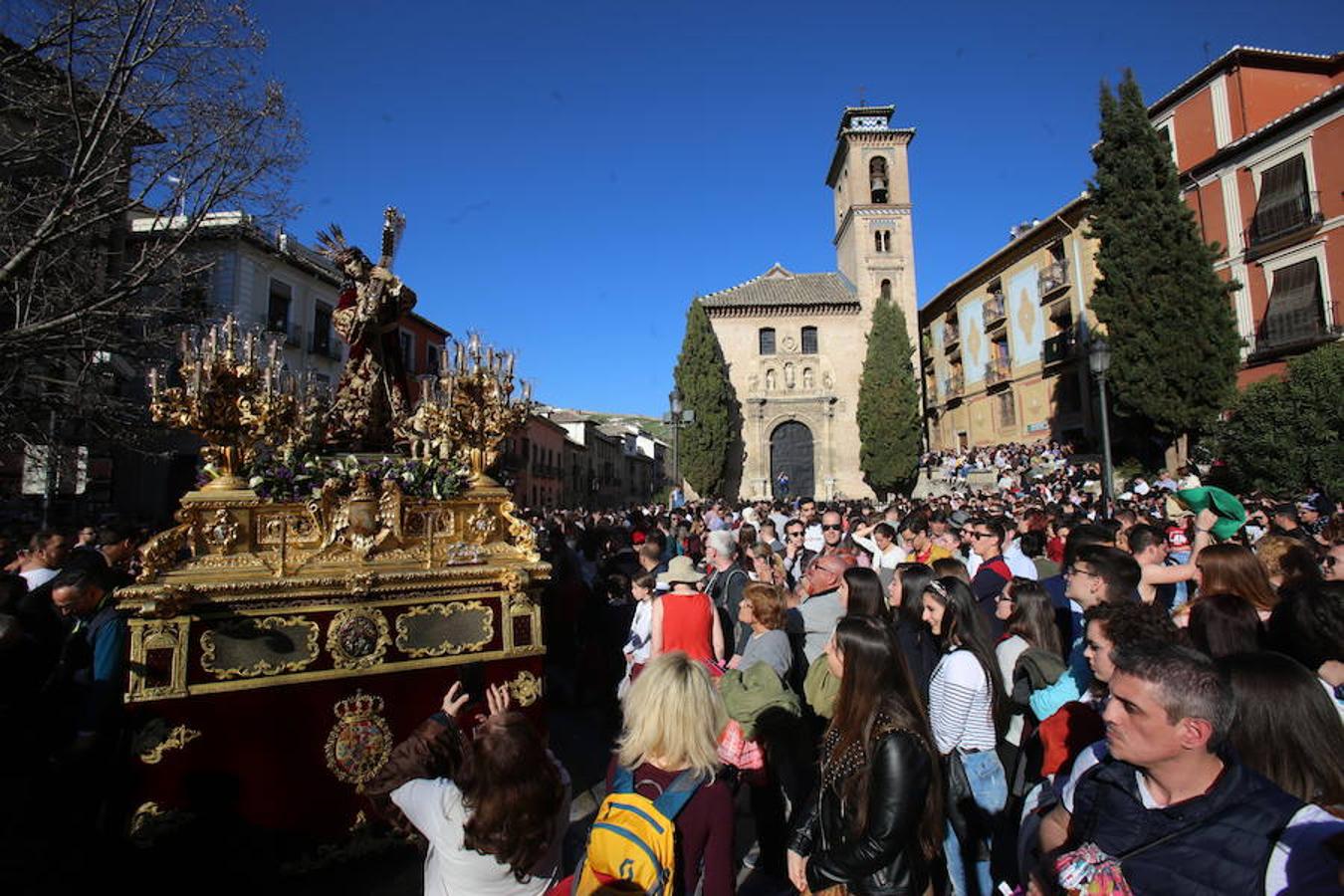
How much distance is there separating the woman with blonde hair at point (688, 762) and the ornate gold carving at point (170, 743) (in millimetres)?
2611

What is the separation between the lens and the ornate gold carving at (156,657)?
3.47 meters

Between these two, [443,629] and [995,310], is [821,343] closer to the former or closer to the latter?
[995,310]

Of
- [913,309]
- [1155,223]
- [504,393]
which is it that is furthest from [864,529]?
[913,309]

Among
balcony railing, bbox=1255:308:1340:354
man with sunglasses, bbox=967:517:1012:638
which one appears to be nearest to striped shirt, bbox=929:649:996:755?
man with sunglasses, bbox=967:517:1012:638

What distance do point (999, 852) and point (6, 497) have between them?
18.3m

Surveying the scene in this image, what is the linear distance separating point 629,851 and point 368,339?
4443 mm

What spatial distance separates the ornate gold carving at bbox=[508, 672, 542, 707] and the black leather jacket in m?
2.36

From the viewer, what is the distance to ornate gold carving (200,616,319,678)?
3.65 metres

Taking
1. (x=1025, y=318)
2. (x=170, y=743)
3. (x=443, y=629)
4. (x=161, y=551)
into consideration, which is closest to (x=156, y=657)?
(x=170, y=743)

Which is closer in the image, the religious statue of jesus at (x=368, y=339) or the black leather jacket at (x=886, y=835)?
the black leather jacket at (x=886, y=835)

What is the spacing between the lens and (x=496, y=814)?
2020 millimetres

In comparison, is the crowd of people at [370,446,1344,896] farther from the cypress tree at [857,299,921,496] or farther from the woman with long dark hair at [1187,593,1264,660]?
the cypress tree at [857,299,921,496]

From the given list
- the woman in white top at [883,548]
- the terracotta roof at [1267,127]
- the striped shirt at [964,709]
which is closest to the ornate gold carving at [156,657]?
the striped shirt at [964,709]

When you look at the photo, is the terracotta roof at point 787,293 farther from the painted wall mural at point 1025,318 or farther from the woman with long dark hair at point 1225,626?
the woman with long dark hair at point 1225,626
